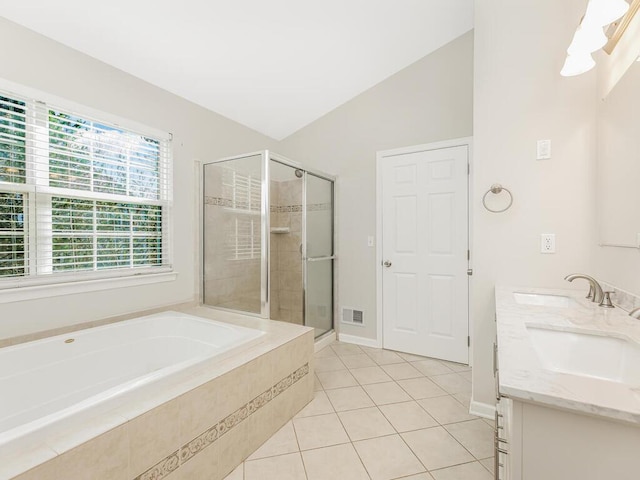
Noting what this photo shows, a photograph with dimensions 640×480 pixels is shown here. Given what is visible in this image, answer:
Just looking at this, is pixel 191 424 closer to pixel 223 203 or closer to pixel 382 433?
pixel 382 433

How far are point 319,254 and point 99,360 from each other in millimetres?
1965

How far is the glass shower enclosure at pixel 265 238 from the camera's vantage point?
2.57m

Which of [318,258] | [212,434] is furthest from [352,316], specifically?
[212,434]

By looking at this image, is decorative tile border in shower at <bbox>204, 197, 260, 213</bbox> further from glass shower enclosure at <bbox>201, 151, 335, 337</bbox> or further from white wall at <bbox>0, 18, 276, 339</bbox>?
white wall at <bbox>0, 18, 276, 339</bbox>

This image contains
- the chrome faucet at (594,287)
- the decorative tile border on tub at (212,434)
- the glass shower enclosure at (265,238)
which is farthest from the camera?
the glass shower enclosure at (265,238)

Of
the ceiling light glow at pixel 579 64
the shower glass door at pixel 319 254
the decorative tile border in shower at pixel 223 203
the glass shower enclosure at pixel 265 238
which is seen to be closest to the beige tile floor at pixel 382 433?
the shower glass door at pixel 319 254

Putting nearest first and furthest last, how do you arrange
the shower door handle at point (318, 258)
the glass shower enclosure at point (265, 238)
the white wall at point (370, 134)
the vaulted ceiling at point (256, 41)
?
the vaulted ceiling at point (256, 41) → the glass shower enclosure at point (265, 238) → the white wall at point (370, 134) → the shower door handle at point (318, 258)

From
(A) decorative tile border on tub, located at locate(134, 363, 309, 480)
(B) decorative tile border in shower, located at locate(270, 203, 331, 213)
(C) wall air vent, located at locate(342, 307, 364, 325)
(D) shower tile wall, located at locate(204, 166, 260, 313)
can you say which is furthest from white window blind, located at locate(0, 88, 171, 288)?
(C) wall air vent, located at locate(342, 307, 364, 325)

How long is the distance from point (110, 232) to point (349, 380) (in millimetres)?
2086

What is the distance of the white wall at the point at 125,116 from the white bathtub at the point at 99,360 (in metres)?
0.17

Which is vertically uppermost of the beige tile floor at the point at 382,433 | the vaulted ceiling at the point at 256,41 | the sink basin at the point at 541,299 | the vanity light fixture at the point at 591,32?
the vaulted ceiling at the point at 256,41

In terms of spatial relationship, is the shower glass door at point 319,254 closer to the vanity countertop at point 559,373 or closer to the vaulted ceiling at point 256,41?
the vaulted ceiling at point 256,41

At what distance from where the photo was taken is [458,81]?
2.79 metres

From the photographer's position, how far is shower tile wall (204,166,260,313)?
2740 mm
